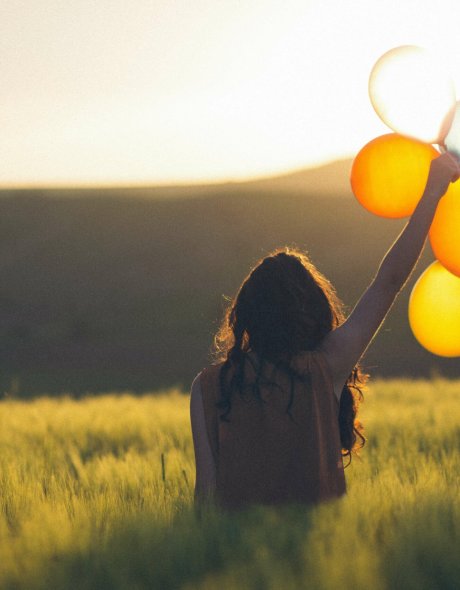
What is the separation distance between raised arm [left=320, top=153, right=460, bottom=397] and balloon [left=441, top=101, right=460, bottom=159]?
0.36 meters

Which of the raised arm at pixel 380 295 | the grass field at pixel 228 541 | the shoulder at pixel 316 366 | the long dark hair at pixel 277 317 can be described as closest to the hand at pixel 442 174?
the raised arm at pixel 380 295

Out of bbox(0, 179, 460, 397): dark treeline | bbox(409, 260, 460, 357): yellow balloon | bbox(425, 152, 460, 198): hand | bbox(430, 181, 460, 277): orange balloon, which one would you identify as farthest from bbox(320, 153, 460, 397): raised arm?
bbox(0, 179, 460, 397): dark treeline

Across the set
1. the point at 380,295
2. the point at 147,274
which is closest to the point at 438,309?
the point at 380,295

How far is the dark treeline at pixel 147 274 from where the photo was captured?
21.2m

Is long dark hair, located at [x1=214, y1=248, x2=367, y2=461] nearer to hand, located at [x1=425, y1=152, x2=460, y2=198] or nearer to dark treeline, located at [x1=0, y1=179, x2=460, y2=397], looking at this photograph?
hand, located at [x1=425, y1=152, x2=460, y2=198]

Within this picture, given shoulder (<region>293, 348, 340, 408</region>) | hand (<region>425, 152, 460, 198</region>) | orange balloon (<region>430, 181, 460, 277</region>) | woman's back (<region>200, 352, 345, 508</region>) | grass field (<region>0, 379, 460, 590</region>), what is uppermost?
hand (<region>425, 152, 460, 198</region>)

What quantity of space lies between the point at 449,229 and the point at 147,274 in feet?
91.7

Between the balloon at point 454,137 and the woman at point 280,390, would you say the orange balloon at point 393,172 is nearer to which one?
the balloon at point 454,137

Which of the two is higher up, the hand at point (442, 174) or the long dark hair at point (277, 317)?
the hand at point (442, 174)

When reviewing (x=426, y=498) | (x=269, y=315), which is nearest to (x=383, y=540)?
(x=426, y=498)

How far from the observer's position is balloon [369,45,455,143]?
9.64 ft

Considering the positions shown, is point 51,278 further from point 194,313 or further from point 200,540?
point 200,540

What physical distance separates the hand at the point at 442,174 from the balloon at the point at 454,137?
0.20 m

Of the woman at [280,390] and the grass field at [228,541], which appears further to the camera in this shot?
the woman at [280,390]
